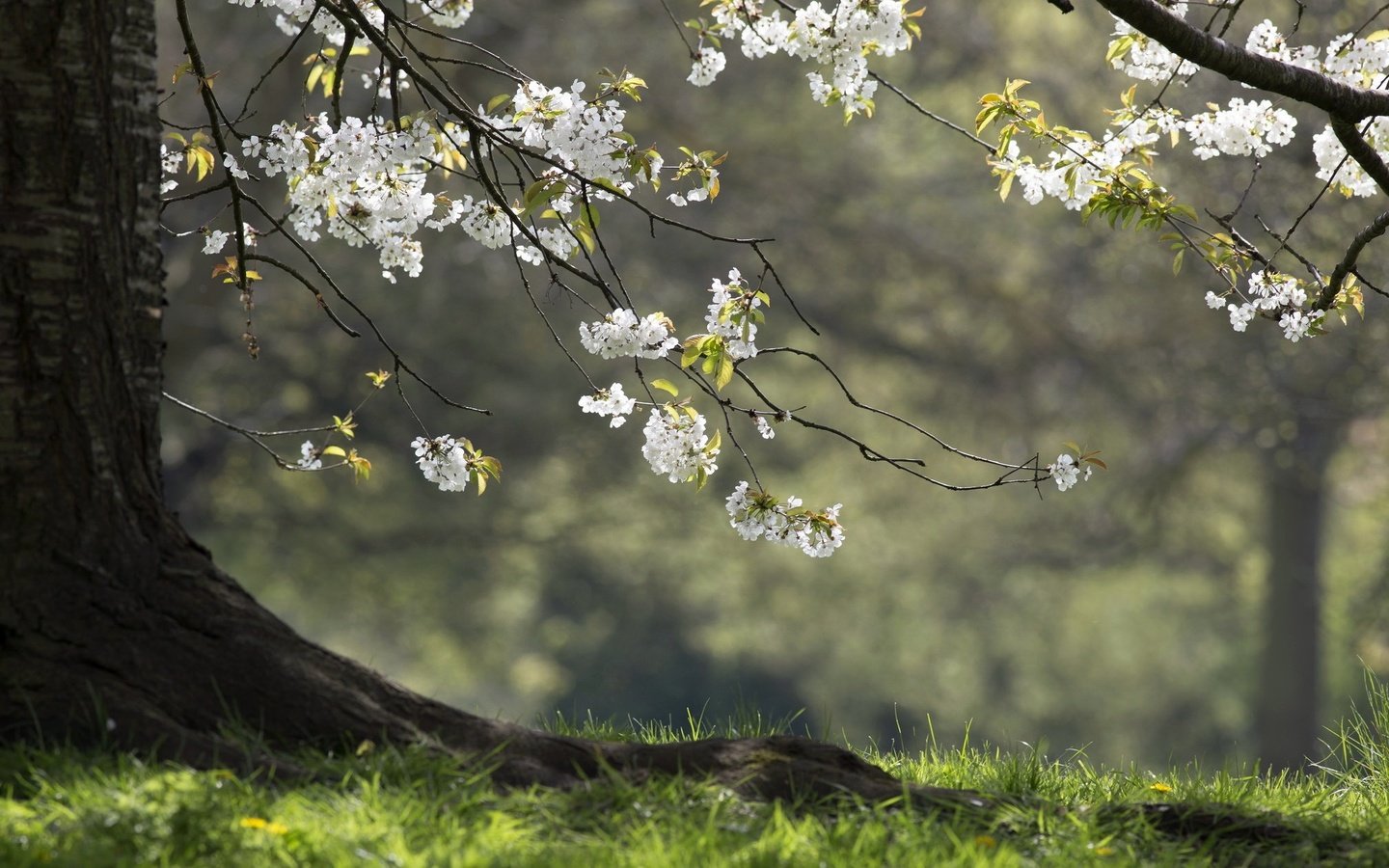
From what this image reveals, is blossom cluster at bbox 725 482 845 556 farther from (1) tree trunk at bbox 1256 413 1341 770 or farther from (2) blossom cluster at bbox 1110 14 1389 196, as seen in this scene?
(1) tree trunk at bbox 1256 413 1341 770

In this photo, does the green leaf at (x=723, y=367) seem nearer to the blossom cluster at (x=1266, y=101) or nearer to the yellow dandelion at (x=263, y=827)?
the yellow dandelion at (x=263, y=827)

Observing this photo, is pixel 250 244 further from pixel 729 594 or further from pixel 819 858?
pixel 729 594

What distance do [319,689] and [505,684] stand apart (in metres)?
20.8

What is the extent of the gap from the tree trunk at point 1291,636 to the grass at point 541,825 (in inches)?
534

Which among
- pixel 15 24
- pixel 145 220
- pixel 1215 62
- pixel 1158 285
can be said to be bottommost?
pixel 145 220

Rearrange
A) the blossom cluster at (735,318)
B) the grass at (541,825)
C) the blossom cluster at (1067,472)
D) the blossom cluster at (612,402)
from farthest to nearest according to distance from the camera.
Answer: the blossom cluster at (612,402), the blossom cluster at (1067,472), the blossom cluster at (735,318), the grass at (541,825)

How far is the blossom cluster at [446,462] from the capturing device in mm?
3809

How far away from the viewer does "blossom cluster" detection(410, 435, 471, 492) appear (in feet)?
12.5

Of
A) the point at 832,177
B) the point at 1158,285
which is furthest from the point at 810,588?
the point at 1158,285

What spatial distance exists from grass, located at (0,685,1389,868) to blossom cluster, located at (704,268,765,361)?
3.48 ft

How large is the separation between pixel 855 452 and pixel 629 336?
15589 millimetres

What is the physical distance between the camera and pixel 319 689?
3.06 meters

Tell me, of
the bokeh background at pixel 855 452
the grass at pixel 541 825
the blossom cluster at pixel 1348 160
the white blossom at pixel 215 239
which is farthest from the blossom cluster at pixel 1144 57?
the bokeh background at pixel 855 452

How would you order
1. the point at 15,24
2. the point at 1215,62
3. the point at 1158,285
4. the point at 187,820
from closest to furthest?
the point at 187,820 → the point at 15,24 → the point at 1215,62 → the point at 1158,285
